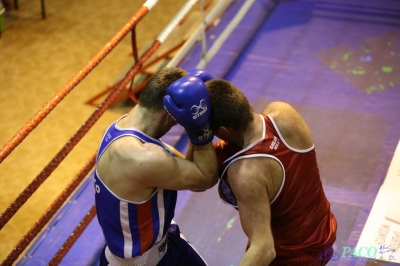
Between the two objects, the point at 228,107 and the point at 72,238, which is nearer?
the point at 228,107

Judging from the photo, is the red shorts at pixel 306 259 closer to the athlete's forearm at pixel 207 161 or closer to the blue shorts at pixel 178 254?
the blue shorts at pixel 178 254

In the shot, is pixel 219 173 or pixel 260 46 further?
pixel 260 46

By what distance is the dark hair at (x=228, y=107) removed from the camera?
208 cm

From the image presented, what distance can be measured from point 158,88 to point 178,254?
2.62 ft

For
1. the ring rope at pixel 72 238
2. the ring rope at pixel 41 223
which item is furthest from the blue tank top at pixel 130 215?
the ring rope at pixel 72 238

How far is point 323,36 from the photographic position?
15.8 feet

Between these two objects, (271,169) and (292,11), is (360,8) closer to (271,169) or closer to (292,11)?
A: (292,11)

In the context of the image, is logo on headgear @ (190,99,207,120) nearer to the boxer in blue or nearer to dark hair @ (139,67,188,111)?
the boxer in blue

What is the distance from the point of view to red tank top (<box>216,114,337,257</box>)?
2.14m

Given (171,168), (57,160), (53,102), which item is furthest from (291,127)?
(57,160)

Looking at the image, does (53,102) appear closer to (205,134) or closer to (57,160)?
(57,160)

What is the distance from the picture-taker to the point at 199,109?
6.63 ft

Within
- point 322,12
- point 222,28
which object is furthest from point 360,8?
point 222,28

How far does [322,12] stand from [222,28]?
908mm
